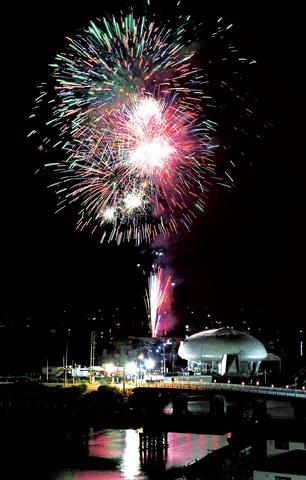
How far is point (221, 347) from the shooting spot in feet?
279

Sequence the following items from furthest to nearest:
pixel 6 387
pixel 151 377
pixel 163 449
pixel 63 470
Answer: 1. pixel 151 377
2. pixel 6 387
3. pixel 163 449
4. pixel 63 470

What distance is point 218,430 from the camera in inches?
2331

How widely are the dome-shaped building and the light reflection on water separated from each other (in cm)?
2451

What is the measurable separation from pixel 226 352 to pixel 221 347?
3.23 ft

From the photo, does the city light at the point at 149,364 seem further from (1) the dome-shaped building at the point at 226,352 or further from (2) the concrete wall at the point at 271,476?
(2) the concrete wall at the point at 271,476

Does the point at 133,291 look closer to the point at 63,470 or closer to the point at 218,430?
the point at 218,430

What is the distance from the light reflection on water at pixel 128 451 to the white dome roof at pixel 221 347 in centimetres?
2537

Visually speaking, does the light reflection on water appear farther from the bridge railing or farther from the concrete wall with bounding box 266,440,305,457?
the concrete wall with bounding box 266,440,305,457

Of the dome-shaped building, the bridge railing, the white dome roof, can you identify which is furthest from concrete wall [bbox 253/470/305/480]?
the white dome roof

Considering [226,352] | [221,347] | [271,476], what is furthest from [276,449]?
[221,347]

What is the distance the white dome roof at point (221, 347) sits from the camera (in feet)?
278

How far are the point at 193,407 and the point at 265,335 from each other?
67.9 meters

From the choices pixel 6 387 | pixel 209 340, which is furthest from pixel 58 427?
pixel 209 340

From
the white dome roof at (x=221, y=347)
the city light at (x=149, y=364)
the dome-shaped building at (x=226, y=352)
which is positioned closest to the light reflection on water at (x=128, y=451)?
the dome-shaped building at (x=226, y=352)
